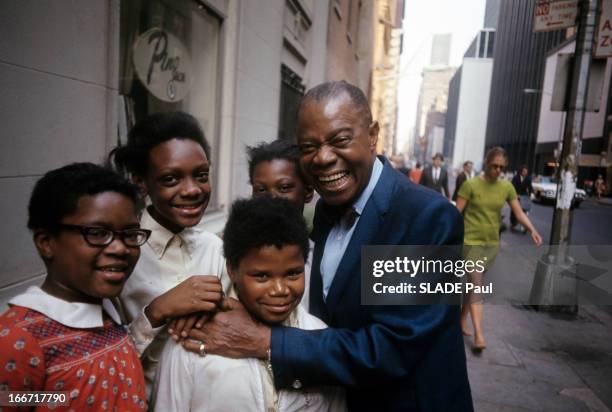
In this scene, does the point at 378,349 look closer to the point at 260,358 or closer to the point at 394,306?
the point at 394,306

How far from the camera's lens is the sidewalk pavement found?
138 inches

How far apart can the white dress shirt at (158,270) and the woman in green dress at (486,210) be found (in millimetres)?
3548

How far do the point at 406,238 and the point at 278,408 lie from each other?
0.75 meters

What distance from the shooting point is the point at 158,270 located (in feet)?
5.49

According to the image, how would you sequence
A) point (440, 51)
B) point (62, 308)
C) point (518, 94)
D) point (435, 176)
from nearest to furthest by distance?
point (62, 308) → point (435, 176) → point (518, 94) → point (440, 51)

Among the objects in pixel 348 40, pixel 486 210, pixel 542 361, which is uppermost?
pixel 348 40

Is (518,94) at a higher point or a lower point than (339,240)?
higher

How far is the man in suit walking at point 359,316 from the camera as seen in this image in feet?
4.47

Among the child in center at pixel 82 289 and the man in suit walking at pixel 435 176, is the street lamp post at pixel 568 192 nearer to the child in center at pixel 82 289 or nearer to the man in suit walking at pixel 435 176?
the child in center at pixel 82 289

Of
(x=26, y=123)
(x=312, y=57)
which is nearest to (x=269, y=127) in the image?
(x=312, y=57)

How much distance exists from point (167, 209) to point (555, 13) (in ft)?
19.7

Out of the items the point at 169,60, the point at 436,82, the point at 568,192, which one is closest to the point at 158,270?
the point at 169,60

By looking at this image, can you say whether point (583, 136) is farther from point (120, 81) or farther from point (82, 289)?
point (82, 289)

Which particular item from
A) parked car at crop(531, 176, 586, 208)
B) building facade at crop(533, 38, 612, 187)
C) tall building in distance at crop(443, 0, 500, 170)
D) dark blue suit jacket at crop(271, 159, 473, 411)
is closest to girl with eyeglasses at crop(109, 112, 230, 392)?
dark blue suit jacket at crop(271, 159, 473, 411)
